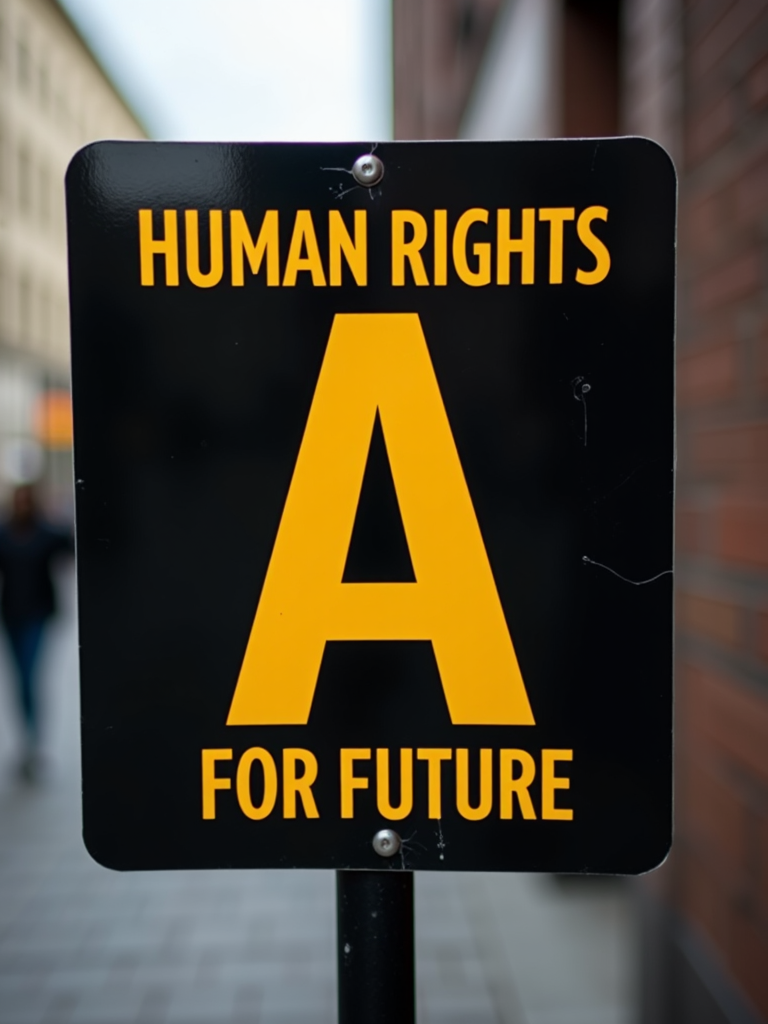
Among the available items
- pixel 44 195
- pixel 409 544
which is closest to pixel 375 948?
pixel 409 544

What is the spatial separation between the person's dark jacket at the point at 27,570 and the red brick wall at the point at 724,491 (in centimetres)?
534

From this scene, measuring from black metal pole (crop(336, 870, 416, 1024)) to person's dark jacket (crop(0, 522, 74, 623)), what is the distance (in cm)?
631

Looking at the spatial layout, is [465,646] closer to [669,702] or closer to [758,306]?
[669,702]

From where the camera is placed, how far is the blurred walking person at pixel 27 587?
7195 mm

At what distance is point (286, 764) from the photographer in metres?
1.28

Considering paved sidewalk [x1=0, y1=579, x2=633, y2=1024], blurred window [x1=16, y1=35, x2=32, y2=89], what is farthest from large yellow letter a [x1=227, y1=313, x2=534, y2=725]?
blurred window [x1=16, y1=35, x2=32, y2=89]

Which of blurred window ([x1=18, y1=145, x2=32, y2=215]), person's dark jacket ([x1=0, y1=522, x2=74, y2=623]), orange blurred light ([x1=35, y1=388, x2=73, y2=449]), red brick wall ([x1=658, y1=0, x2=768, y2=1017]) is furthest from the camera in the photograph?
blurred window ([x1=18, y1=145, x2=32, y2=215])

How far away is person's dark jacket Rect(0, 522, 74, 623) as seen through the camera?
7.29 meters

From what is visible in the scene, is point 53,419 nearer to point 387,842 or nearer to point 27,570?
point 27,570

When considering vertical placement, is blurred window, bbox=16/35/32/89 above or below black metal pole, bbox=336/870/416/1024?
above

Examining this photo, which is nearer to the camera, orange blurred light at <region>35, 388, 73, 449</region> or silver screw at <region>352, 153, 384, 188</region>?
silver screw at <region>352, 153, 384, 188</region>

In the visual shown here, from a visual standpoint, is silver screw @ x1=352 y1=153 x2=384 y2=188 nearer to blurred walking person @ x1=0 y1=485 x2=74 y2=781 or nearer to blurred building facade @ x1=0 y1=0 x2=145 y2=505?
blurred walking person @ x1=0 y1=485 x2=74 y2=781

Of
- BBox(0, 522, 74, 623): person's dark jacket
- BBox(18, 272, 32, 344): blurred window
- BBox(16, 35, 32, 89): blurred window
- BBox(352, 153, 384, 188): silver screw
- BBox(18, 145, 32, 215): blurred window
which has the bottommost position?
BBox(0, 522, 74, 623): person's dark jacket

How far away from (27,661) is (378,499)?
6.53 metres
